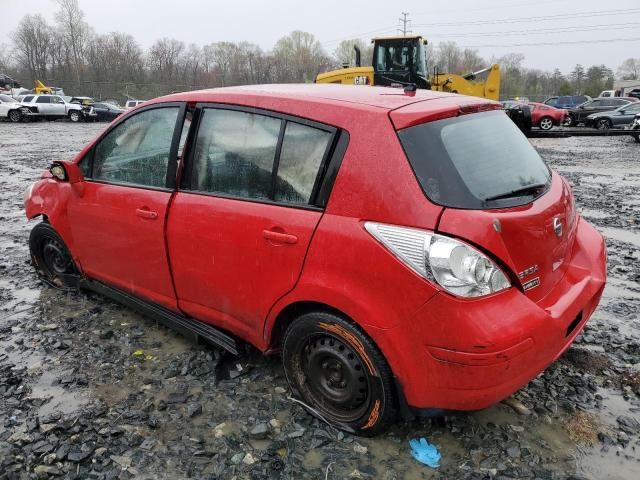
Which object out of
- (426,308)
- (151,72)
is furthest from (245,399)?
(151,72)

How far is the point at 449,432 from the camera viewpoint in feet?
8.98

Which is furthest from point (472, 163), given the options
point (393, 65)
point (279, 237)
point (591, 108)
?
point (591, 108)

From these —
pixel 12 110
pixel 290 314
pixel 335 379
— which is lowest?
pixel 335 379

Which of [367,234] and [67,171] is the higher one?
[67,171]

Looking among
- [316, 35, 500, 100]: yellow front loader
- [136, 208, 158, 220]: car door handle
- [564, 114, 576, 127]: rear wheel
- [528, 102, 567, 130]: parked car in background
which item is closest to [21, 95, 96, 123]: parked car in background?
[316, 35, 500, 100]: yellow front loader

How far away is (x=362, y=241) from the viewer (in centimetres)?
234

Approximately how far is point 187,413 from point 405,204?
5.77 feet

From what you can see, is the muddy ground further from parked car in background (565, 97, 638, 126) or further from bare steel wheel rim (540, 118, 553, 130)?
parked car in background (565, 97, 638, 126)

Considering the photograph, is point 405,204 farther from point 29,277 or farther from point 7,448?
point 29,277

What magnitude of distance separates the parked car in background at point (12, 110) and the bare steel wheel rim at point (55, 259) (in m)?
31.5

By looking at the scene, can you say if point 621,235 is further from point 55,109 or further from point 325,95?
point 55,109

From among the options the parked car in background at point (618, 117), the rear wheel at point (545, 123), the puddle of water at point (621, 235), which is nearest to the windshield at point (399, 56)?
the puddle of water at point (621, 235)

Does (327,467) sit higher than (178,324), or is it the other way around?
(178,324)

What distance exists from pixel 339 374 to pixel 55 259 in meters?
3.21
